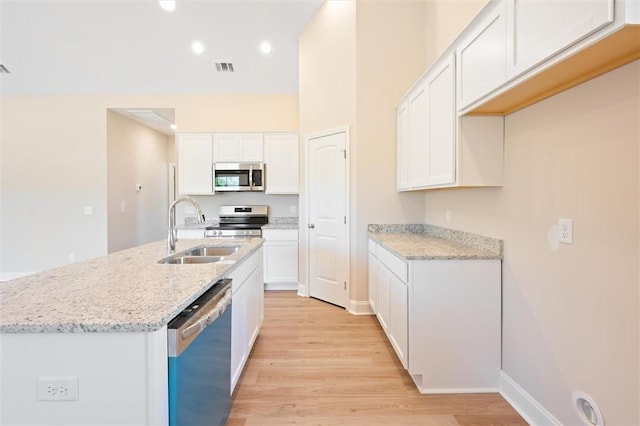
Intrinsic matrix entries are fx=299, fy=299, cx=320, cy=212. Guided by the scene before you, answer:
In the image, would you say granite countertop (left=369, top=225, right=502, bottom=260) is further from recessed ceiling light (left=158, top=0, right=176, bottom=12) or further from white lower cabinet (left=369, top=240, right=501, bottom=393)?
recessed ceiling light (left=158, top=0, right=176, bottom=12)

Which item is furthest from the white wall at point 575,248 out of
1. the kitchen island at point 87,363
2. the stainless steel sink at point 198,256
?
the stainless steel sink at point 198,256

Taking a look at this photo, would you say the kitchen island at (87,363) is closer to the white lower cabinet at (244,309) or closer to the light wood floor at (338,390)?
the white lower cabinet at (244,309)

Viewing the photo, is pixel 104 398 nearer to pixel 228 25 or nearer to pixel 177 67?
pixel 228 25

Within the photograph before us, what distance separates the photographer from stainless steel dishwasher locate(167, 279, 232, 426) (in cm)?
106

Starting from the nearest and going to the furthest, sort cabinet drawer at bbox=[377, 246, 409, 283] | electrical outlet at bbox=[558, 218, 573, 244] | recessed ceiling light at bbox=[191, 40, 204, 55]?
electrical outlet at bbox=[558, 218, 573, 244] < cabinet drawer at bbox=[377, 246, 409, 283] < recessed ceiling light at bbox=[191, 40, 204, 55]

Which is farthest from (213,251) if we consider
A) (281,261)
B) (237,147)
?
(237,147)

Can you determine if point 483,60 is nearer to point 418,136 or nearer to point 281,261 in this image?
point 418,136

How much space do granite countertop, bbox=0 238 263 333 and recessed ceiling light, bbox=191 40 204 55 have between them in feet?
12.2

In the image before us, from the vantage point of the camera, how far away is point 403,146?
10.4ft

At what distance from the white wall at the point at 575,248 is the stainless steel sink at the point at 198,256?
196 cm

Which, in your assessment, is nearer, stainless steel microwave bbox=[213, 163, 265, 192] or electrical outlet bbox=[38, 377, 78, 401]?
electrical outlet bbox=[38, 377, 78, 401]

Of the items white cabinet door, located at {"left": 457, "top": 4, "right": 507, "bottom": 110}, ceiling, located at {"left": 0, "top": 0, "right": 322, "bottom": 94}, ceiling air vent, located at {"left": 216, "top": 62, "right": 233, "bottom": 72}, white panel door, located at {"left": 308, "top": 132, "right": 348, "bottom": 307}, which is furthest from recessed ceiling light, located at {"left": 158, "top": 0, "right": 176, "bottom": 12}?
white cabinet door, located at {"left": 457, "top": 4, "right": 507, "bottom": 110}

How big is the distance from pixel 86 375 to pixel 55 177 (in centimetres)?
554

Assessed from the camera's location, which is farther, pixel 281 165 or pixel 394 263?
pixel 281 165
